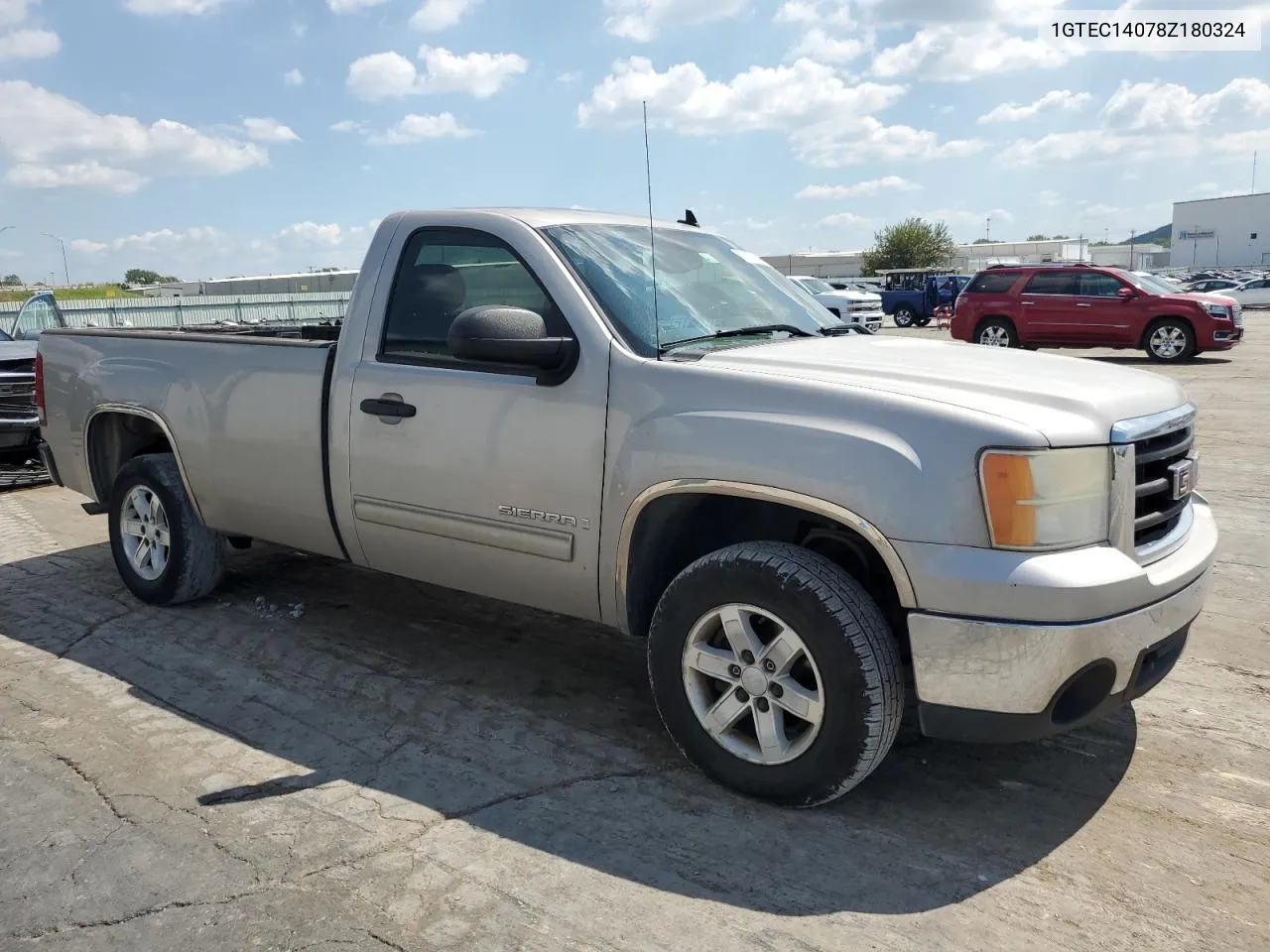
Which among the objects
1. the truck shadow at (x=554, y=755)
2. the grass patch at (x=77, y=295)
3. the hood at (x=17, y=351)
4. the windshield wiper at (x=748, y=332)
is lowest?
the truck shadow at (x=554, y=755)

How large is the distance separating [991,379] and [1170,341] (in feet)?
55.1

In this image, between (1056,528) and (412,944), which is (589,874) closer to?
(412,944)

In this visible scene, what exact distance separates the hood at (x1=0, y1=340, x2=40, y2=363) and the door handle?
615cm

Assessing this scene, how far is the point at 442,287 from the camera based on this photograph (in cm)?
415

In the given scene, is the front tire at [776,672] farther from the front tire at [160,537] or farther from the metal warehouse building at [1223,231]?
the metal warehouse building at [1223,231]

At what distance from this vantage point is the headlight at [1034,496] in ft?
9.16

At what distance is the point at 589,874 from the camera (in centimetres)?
293

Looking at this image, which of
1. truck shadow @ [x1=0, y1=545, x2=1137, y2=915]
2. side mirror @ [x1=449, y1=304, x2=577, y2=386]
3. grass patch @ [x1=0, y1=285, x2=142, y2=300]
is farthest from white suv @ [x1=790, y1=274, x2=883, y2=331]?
grass patch @ [x1=0, y1=285, x2=142, y2=300]

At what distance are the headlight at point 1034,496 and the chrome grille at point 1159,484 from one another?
0.91 ft

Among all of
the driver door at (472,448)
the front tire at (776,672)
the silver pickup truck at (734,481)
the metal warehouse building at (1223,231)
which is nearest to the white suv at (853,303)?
the silver pickup truck at (734,481)

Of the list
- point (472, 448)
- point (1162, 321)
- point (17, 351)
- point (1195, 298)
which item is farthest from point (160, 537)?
point (1195, 298)

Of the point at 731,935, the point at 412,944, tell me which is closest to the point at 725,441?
the point at 731,935

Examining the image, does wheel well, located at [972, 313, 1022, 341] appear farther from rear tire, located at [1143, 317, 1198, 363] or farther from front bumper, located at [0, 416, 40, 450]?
front bumper, located at [0, 416, 40, 450]

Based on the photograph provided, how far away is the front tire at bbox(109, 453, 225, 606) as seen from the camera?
205 inches
